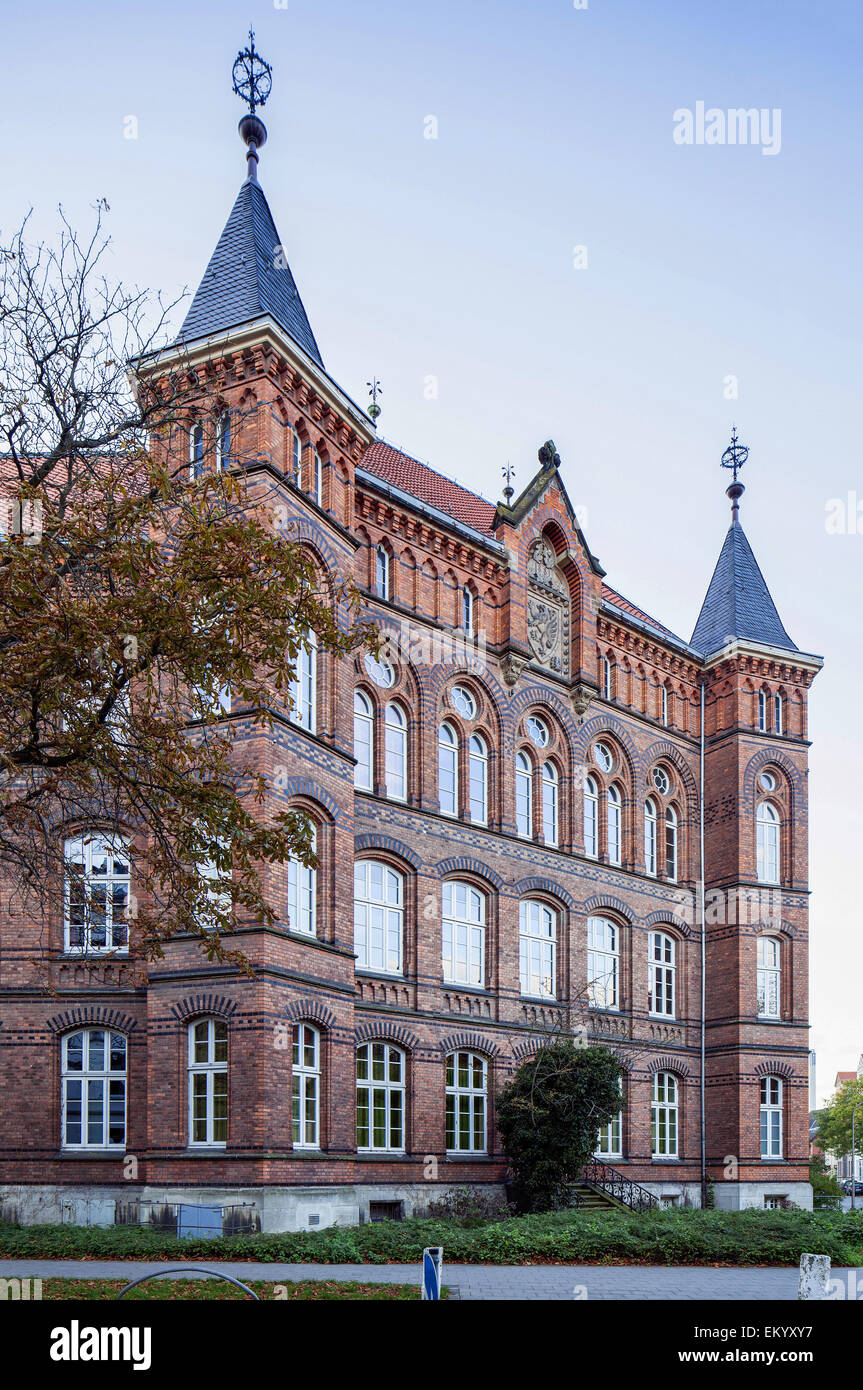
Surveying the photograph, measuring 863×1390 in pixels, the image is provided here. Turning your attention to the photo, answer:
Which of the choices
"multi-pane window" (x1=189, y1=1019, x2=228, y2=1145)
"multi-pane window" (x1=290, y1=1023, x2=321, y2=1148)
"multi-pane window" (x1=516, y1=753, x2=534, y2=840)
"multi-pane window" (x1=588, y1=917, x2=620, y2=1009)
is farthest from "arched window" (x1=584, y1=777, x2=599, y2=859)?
"multi-pane window" (x1=189, y1=1019, x2=228, y2=1145)

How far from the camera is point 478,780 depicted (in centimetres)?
2567

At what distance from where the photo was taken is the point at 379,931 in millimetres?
22453

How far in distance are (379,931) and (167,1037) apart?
16.6ft

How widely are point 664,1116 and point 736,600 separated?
13451mm

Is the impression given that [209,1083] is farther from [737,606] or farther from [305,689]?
[737,606]

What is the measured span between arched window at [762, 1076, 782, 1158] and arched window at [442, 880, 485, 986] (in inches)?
407

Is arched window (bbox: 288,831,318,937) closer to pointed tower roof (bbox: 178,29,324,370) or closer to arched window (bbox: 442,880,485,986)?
arched window (bbox: 442,880,485,986)

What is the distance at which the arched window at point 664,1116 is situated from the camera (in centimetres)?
2952

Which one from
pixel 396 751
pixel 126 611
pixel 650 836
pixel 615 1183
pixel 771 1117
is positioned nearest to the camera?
pixel 126 611

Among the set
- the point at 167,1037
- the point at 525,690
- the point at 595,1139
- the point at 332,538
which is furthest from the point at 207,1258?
the point at 525,690

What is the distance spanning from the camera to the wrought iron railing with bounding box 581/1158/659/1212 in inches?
1009

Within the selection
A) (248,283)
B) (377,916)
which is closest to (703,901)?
(377,916)

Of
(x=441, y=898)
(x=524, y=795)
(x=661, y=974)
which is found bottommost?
(x=661, y=974)

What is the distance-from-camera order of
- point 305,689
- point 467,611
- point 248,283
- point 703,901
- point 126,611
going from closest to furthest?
point 126,611
point 305,689
point 248,283
point 467,611
point 703,901
